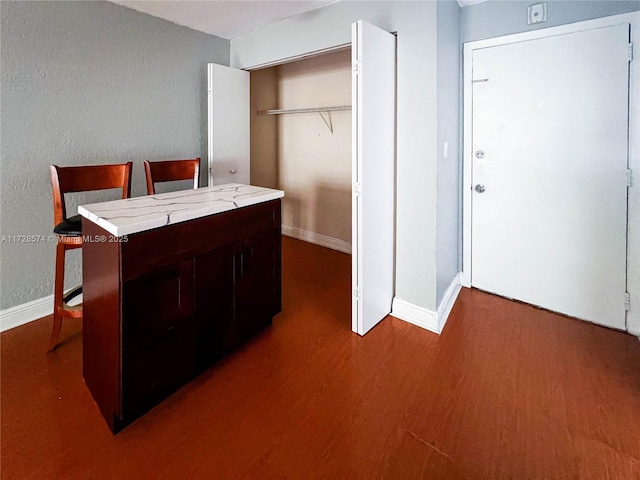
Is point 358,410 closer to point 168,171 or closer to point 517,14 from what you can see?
point 168,171

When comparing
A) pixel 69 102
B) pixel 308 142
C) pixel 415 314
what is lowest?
pixel 415 314

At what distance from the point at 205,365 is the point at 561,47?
300cm

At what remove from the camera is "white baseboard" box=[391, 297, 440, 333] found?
2305 millimetres

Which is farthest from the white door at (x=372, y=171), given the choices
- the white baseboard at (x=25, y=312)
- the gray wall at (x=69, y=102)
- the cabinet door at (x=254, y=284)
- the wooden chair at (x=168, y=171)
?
the white baseboard at (x=25, y=312)

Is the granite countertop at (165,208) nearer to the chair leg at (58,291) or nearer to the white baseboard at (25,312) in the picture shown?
the chair leg at (58,291)

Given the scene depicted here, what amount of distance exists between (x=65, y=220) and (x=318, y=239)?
280 centimetres

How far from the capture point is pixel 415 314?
2.39 meters

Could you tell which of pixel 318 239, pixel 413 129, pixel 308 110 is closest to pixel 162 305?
pixel 413 129

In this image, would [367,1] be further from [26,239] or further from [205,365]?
[26,239]

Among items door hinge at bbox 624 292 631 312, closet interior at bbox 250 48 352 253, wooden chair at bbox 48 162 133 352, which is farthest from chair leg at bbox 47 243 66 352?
door hinge at bbox 624 292 631 312

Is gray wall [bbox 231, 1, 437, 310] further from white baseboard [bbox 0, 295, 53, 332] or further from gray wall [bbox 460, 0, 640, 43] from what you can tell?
white baseboard [bbox 0, 295, 53, 332]

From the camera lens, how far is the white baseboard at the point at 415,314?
2.31 m

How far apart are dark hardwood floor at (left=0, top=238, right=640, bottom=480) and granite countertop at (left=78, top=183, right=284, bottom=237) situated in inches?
34.6

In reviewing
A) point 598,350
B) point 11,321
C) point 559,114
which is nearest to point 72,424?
point 11,321
